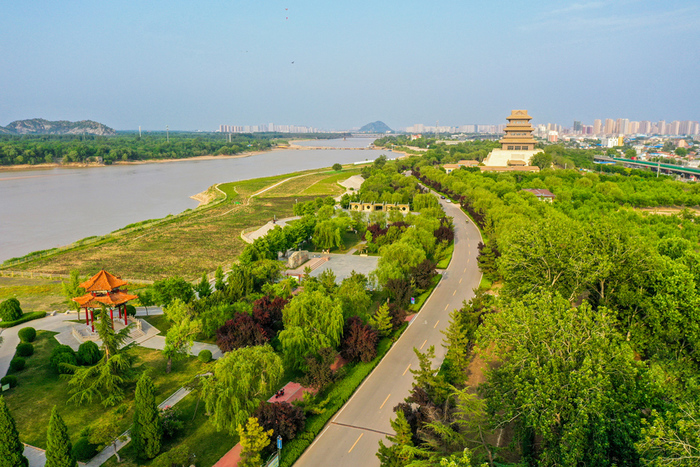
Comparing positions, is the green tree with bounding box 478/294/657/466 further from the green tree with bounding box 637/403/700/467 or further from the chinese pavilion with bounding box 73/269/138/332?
the chinese pavilion with bounding box 73/269/138/332

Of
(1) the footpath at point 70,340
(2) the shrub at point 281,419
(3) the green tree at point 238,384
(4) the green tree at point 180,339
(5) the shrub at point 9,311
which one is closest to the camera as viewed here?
(2) the shrub at point 281,419

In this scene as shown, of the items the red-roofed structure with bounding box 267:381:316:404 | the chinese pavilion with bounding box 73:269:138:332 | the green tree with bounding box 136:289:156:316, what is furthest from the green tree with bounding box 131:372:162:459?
the green tree with bounding box 136:289:156:316

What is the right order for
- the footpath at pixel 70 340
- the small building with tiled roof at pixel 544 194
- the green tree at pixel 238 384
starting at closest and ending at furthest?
the green tree at pixel 238 384 < the footpath at pixel 70 340 < the small building with tiled roof at pixel 544 194

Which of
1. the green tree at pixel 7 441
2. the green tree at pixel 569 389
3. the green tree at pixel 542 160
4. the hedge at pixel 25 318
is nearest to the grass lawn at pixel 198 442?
the green tree at pixel 7 441

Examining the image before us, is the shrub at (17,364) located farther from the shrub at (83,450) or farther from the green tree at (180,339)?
the shrub at (83,450)

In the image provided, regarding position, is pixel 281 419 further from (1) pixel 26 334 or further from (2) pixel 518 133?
(2) pixel 518 133

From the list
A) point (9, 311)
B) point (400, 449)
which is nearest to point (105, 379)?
point (9, 311)

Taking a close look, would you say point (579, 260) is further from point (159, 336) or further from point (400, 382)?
point (159, 336)
